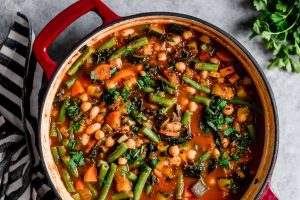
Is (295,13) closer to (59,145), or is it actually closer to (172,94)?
(172,94)

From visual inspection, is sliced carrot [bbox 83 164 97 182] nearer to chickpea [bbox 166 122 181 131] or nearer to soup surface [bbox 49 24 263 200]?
soup surface [bbox 49 24 263 200]

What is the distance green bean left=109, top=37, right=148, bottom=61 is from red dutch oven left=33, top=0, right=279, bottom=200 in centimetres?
11

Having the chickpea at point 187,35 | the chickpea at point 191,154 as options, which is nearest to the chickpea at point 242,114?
the chickpea at point 191,154

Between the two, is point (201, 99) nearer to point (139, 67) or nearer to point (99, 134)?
point (139, 67)

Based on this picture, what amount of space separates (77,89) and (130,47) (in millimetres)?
435

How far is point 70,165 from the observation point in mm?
3561

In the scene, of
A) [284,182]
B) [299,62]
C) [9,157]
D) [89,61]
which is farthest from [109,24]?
[284,182]

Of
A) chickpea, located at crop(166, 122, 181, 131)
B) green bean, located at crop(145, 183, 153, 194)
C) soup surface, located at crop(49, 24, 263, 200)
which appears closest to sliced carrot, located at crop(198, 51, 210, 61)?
soup surface, located at crop(49, 24, 263, 200)

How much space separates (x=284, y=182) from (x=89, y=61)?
5.23 feet

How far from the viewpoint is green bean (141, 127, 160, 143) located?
3557 mm

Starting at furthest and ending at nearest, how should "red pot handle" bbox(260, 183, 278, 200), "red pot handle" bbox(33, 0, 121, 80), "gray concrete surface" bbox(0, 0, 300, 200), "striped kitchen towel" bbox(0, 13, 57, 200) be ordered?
1. "gray concrete surface" bbox(0, 0, 300, 200)
2. "striped kitchen towel" bbox(0, 13, 57, 200)
3. "red pot handle" bbox(260, 183, 278, 200)
4. "red pot handle" bbox(33, 0, 121, 80)

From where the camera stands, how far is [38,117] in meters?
3.41

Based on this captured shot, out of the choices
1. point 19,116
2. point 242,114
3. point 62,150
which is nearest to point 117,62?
point 62,150

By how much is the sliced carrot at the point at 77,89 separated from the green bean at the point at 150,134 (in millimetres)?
468
